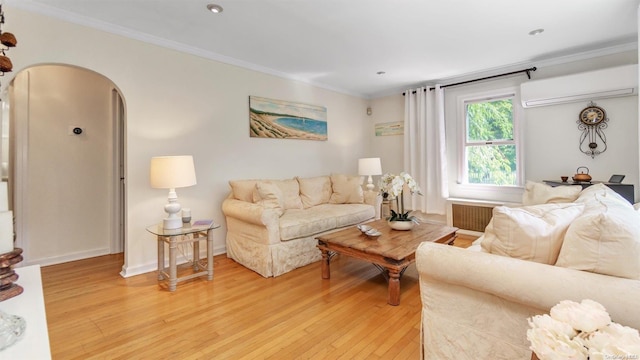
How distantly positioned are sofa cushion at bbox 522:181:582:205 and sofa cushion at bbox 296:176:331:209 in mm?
2428

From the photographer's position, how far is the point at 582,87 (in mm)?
3416

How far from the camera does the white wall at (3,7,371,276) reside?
2.55m

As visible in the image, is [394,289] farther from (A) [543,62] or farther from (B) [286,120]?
(A) [543,62]

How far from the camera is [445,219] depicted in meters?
4.80

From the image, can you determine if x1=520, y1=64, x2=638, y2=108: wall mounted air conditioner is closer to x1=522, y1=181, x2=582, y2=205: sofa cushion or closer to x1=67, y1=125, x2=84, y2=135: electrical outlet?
x1=522, y1=181, x2=582, y2=205: sofa cushion

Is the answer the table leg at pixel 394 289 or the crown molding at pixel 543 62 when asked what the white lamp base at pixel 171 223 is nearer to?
the table leg at pixel 394 289

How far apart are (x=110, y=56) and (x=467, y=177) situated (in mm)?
4871

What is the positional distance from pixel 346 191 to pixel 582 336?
3544 mm

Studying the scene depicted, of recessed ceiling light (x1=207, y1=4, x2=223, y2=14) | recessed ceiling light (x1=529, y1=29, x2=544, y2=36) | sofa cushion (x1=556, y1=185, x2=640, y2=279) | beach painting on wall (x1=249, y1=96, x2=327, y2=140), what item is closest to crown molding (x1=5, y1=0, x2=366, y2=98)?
beach painting on wall (x1=249, y1=96, x2=327, y2=140)

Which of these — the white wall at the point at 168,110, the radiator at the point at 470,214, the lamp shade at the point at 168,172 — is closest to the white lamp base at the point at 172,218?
the lamp shade at the point at 168,172

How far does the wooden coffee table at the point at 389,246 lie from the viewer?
2244 mm

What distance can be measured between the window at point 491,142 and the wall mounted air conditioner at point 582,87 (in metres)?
0.33

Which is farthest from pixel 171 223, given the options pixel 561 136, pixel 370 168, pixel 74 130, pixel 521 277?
pixel 561 136

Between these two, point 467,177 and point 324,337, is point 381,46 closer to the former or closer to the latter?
point 467,177
